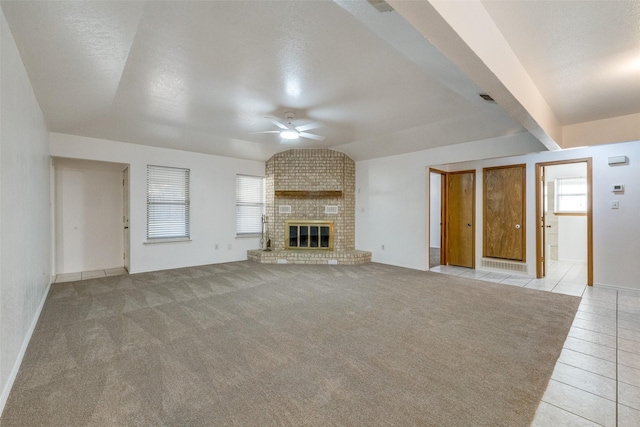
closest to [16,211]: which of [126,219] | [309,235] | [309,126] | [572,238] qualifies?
[309,126]

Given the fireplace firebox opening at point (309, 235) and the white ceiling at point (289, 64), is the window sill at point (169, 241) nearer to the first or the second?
the white ceiling at point (289, 64)

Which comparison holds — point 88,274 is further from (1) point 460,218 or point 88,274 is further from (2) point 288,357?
(1) point 460,218

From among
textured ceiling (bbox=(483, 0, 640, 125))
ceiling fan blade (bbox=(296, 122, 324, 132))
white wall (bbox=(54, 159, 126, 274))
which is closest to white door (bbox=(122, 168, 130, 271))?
white wall (bbox=(54, 159, 126, 274))

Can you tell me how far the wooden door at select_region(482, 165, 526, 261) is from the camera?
5496mm

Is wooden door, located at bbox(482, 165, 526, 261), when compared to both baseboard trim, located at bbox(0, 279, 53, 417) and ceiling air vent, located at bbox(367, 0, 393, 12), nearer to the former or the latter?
ceiling air vent, located at bbox(367, 0, 393, 12)

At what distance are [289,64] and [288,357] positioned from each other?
2687 mm

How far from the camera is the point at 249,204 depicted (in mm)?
7102

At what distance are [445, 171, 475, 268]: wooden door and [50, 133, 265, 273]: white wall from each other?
4621mm

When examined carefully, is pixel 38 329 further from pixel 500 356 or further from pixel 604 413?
pixel 604 413

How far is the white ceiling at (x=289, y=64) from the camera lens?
1.98 meters

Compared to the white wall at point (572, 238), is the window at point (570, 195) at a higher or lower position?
higher

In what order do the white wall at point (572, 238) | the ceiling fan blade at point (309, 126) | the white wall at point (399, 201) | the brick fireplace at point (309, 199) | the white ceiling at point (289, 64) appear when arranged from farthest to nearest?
the brick fireplace at point (309, 199)
the white wall at point (572, 238)
the white wall at point (399, 201)
the ceiling fan blade at point (309, 126)
the white ceiling at point (289, 64)

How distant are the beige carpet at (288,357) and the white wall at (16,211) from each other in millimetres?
231

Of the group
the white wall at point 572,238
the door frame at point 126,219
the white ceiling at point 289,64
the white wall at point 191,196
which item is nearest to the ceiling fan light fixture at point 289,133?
the white ceiling at point 289,64
